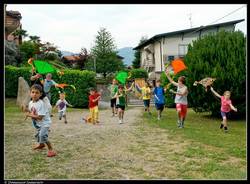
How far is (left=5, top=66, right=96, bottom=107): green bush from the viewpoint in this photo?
Answer: 78.7 feet

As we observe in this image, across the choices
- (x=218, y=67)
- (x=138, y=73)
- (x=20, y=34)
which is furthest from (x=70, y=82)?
(x=20, y=34)

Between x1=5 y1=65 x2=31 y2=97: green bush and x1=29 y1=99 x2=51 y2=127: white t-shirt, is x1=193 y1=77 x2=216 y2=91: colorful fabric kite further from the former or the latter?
x1=5 y1=65 x2=31 y2=97: green bush

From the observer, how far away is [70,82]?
80.3 ft

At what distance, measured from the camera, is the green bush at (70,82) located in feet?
78.7

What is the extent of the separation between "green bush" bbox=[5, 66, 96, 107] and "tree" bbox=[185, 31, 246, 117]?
30.2ft

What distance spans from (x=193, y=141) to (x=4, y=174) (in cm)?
523

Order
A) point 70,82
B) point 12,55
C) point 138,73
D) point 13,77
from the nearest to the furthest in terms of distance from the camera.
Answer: point 70,82 < point 13,77 < point 12,55 < point 138,73

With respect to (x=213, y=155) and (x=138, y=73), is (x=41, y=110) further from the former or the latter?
(x=138, y=73)

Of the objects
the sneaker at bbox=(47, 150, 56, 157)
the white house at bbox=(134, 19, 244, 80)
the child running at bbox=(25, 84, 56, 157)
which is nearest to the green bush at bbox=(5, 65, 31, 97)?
the child running at bbox=(25, 84, 56, 157)

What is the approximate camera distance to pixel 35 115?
7488 millimetres

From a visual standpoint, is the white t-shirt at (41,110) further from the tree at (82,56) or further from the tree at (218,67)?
the tree at (82,56)

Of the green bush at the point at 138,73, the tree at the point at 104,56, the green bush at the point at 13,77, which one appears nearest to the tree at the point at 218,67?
the green bush at the point at 13,77

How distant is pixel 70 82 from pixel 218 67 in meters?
12.1

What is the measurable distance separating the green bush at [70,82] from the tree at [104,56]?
17.3 metres
